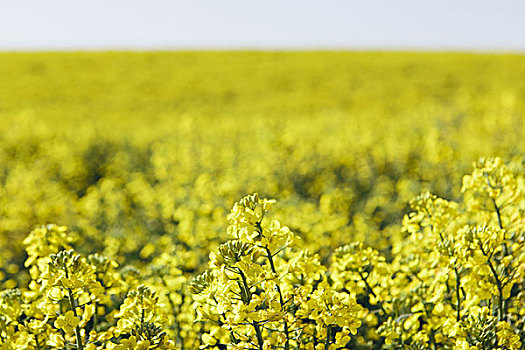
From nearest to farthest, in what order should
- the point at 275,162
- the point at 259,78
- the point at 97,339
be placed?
the point at 97,339, the point at 275,162, the point at 259,78

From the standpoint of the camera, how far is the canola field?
156 centimetres

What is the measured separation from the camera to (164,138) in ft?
28.3

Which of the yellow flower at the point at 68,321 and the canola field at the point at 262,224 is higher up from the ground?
the canola field at the point at 262,224

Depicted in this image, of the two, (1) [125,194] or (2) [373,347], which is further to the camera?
(1) [125,194]

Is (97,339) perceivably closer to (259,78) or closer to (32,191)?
(32,191)

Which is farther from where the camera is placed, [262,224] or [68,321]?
[262,224]

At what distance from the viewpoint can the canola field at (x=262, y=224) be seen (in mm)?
1564

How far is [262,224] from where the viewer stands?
9.14 ft

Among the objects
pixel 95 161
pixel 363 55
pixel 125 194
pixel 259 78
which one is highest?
pixel 363 55

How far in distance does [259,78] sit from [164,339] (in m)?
19.7

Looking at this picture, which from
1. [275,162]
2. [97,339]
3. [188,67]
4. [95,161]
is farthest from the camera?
[188,67]

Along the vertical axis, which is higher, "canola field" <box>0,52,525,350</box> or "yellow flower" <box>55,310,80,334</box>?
"canola field" <box>0,52,525,350</box>

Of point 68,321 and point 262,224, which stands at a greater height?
point 262,224

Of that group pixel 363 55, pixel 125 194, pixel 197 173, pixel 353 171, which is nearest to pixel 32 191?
pixel 125 194
